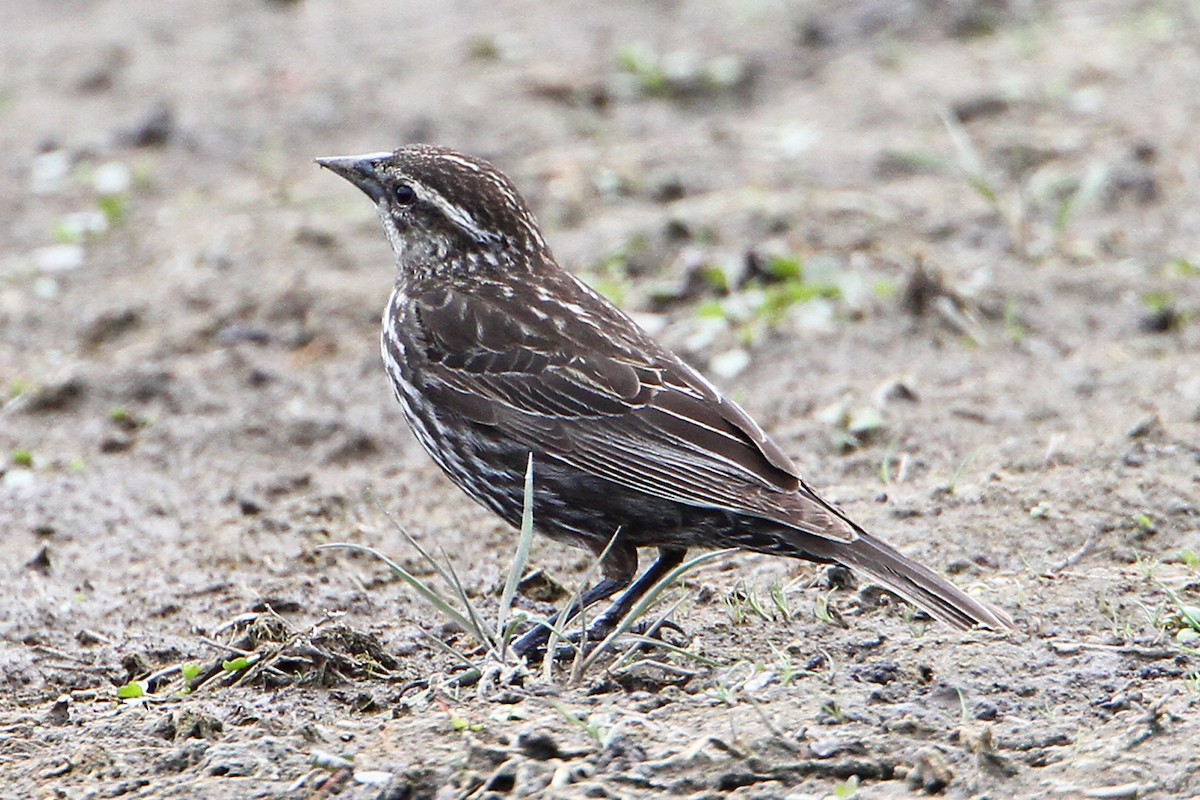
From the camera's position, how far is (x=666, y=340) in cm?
781

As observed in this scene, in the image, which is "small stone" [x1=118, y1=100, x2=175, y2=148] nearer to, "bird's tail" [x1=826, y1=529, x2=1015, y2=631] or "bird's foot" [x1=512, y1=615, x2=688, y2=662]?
"bird's foot" [x1=512, y1=615, x2=688, y2=662]

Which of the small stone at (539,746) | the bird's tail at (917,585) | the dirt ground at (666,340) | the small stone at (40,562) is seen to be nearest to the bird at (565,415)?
the bird's tail at (917,585)

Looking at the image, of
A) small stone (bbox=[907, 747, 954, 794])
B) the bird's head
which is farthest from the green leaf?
small stone (bbox=[907, 747, 954, 794])

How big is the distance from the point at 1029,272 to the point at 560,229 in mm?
2294

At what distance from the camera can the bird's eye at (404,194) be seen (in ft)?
20.7

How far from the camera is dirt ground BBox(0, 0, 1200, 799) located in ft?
14.5

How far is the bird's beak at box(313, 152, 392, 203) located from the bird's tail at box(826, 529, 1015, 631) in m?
Answer: 2.20

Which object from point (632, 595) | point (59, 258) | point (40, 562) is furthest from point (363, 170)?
point (59, 258)

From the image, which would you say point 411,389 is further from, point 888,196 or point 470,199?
point 888,196

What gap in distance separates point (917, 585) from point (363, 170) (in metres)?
2.52

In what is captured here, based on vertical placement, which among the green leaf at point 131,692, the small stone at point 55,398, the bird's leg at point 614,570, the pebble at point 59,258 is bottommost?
the green leaf at point 131,692

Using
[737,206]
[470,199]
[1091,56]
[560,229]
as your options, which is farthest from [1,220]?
[1091,56]

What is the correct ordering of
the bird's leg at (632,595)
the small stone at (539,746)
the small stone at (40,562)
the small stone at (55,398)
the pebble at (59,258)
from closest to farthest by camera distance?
the small stone at (539,746), the bird's leg at (632,595), the small stone at (40,562), the small stone at (55,398), the pebble at (59,258)

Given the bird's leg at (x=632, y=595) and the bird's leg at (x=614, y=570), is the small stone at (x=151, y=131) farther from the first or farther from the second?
the bird's leg at (x=614, y=570)
